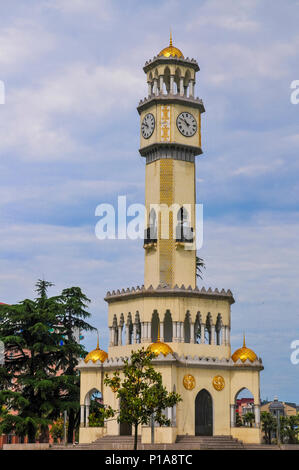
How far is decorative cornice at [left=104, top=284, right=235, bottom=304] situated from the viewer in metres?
63.9

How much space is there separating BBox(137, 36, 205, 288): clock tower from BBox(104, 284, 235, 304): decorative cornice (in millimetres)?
2138

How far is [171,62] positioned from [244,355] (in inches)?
1061

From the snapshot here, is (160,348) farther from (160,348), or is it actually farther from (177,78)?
(177,78)

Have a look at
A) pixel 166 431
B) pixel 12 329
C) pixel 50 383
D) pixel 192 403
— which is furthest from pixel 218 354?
pixel 12 329

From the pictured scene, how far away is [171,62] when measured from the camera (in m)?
70.8

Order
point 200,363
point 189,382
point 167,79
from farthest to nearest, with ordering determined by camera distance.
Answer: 1. point 167,79
2. point 200,363
3. point 189,382

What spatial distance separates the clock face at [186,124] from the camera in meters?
69.7

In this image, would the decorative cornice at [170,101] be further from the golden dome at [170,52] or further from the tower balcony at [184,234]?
the tower balcony at [184,234]

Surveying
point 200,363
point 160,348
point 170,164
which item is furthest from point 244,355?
point 170,164

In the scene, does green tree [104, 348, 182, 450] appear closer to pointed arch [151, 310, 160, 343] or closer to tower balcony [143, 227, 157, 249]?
pointed arch [151, 310, 160, 343]

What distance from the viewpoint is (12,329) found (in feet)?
237

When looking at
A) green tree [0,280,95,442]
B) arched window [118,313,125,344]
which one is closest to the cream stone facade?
arched window [118,313,125,344]

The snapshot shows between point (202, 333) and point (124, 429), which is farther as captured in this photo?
point (202, 333)
